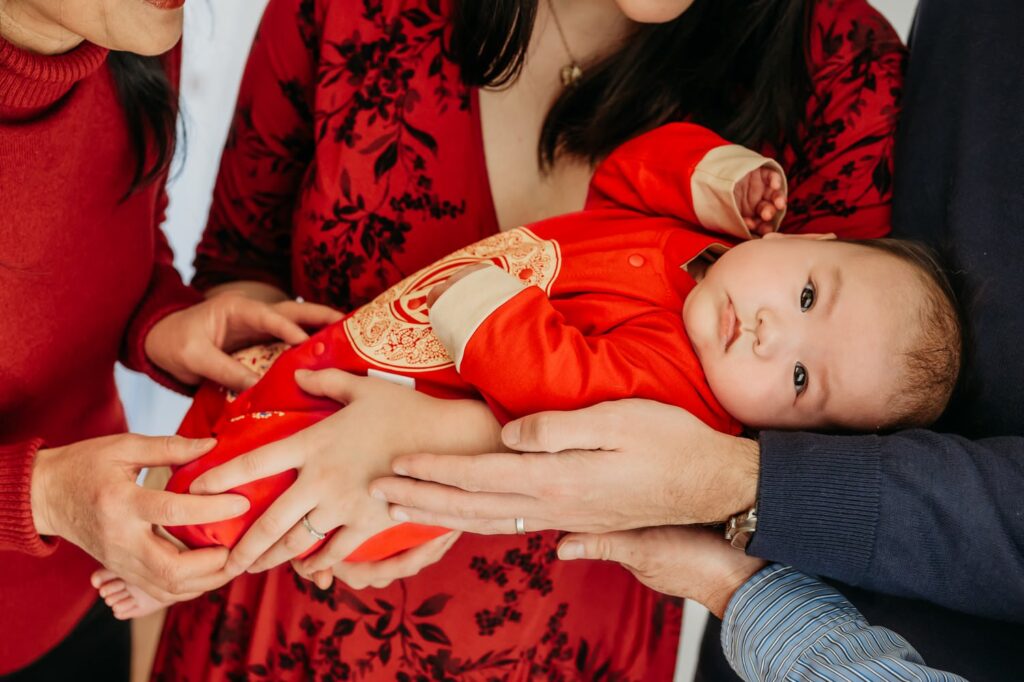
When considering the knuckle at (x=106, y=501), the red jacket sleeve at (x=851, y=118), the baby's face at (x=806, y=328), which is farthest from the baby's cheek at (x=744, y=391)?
the knuckle at (x=106, y=501)

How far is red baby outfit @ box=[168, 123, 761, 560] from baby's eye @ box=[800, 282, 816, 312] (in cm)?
16

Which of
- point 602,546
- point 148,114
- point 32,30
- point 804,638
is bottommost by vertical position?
point 804,638

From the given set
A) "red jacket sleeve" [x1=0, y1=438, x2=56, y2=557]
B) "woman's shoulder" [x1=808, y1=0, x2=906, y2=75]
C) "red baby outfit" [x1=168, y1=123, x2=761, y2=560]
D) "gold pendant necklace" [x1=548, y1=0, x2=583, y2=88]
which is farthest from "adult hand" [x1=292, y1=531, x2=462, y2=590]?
"woman's shoulder" [x1=808, y1=0, x2=906, y2=75]

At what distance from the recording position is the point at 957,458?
3.30 feet

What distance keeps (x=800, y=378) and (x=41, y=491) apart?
1044 mm

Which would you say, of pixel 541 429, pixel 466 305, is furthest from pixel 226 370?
pixel 541 429

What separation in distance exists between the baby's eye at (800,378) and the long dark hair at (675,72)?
384 millimetres

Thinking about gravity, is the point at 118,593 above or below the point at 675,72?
below

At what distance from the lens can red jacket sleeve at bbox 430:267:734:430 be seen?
1.03 metres

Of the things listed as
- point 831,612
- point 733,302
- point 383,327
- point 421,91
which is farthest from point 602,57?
point 831,612

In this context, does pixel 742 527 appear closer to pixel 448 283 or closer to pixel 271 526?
pixel 448 283

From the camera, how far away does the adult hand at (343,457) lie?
1.05 metres

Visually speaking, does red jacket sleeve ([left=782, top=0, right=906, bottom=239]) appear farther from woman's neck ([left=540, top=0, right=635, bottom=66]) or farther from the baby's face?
woman's neck ([left=540, top=0, right=635, bottom=66])

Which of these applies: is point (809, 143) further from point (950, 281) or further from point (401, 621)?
point (401, 621)
